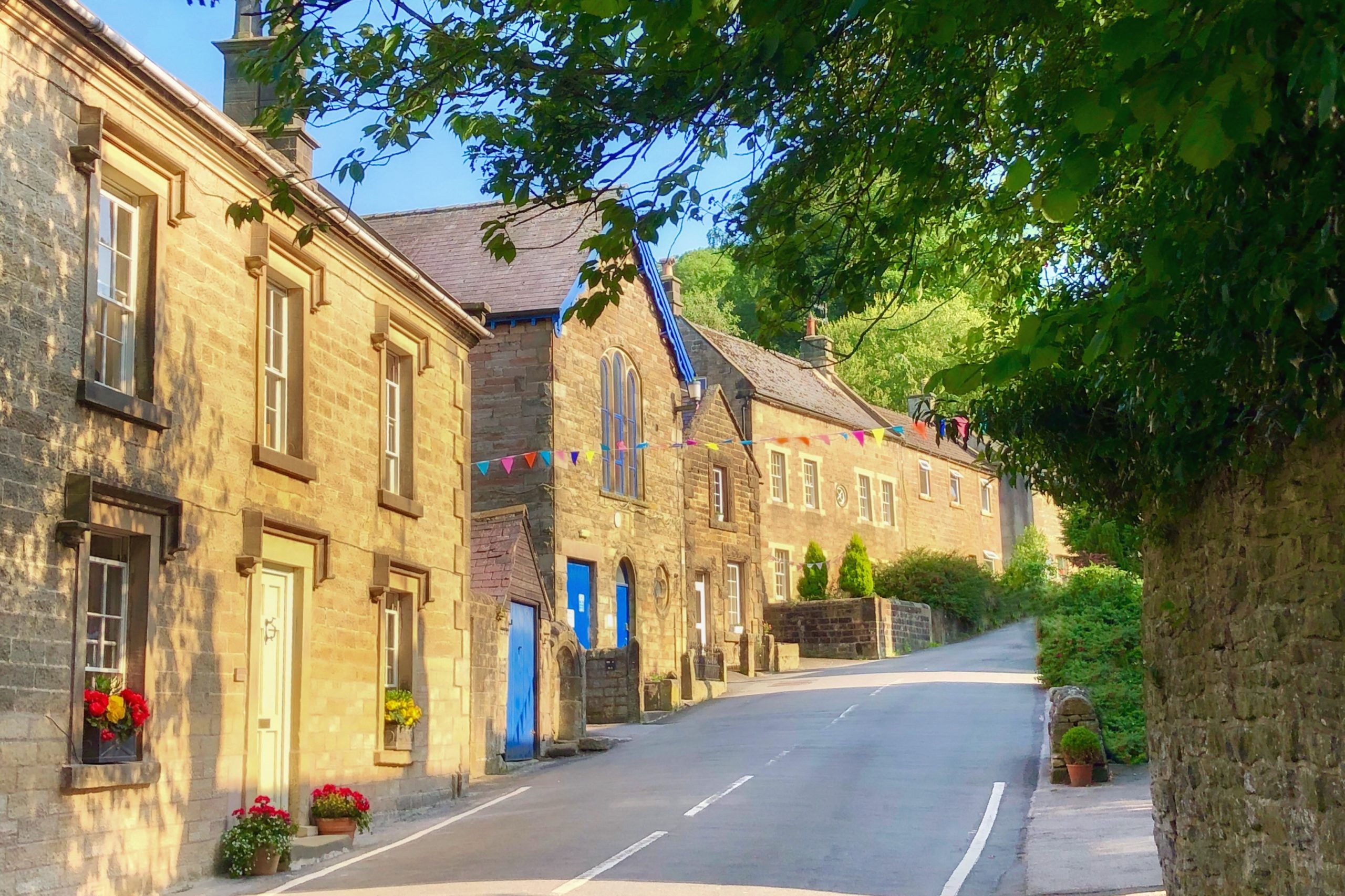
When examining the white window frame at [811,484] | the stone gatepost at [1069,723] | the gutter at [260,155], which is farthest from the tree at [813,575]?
the stone gatepost at [1069,723]

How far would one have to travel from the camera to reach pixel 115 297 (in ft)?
38.4

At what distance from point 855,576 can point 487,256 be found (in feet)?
53.0

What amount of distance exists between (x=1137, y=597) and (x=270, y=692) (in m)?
13.7

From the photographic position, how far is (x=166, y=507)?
1174cm

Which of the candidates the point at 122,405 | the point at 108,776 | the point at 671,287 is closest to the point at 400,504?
the point at 122,405

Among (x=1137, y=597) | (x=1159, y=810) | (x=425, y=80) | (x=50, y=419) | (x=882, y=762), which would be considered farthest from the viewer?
(x=1137, y=597)

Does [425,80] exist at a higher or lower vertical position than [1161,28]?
higher

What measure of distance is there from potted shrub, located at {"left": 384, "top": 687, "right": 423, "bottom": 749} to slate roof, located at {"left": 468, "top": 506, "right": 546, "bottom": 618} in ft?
13.1

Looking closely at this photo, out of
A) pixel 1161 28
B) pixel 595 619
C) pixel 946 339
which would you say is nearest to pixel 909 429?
pixel 946 339

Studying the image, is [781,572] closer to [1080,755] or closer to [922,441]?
[922,441]

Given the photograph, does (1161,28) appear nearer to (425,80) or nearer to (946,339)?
(425,80)

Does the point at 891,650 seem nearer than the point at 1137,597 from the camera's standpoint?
No

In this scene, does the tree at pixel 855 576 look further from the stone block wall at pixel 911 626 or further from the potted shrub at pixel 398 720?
the potted shrub at pixel 398 720

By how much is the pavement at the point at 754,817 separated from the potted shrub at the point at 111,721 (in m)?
1.43
